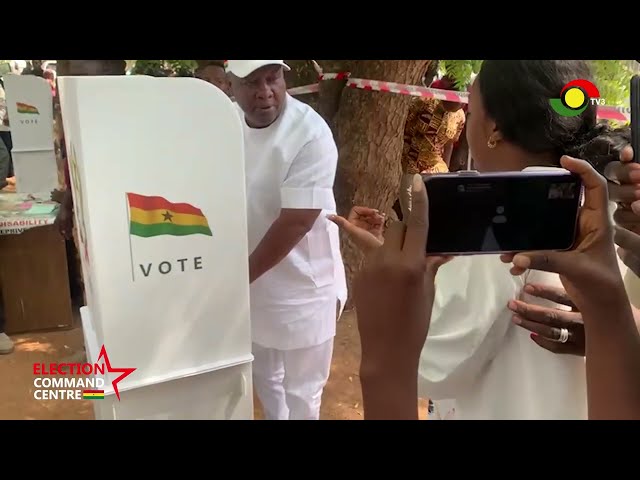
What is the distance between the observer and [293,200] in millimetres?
1019

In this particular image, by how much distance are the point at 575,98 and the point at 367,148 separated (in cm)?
39

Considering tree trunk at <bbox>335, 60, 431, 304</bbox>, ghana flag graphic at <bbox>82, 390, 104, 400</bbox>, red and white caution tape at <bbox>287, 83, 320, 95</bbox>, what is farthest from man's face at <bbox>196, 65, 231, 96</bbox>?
ghana flag graphic at <bbox>82, 390, 104, 400</bbox>

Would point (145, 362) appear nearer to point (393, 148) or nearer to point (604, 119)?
point (393, 148)

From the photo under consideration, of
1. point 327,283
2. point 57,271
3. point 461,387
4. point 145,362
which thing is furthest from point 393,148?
point 57,271

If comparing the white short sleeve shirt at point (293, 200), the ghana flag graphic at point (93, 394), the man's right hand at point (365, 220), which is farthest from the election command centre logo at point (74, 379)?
the man's right hand at point (365, 220)

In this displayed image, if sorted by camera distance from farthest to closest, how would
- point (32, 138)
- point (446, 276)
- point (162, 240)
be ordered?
1. point (32, 138)
2. point (162, 240)
3. point (446, 276)

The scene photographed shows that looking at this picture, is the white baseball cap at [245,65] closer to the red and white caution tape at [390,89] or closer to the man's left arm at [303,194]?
the red and white caution tape at [390,89]

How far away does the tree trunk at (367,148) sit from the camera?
1.02 metres

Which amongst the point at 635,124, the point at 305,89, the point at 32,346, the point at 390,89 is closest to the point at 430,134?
the point at 390,89

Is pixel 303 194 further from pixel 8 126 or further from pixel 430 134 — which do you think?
pixel 8 126

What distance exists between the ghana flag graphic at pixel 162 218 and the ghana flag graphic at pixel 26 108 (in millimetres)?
307

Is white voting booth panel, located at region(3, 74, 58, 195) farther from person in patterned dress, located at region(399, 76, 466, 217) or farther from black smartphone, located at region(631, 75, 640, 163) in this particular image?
black smartphone, located at region(631, 75, 640, 163)

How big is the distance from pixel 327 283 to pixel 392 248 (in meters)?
0.52
